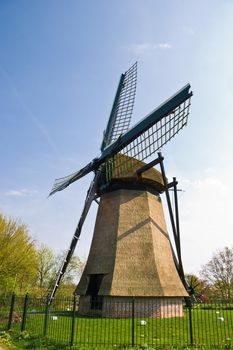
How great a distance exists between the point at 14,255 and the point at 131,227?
10.1 m

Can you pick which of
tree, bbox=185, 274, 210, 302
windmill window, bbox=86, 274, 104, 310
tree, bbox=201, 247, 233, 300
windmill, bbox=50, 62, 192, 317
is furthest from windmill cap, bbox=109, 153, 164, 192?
tree, bbox=201, 247, 233, 300

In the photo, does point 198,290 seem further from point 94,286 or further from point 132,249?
point 132,249

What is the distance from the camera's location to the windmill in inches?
646

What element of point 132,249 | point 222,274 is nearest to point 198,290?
point 222,274

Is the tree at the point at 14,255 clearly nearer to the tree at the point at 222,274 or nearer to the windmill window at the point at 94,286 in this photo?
the windmill window at the point at 94,286

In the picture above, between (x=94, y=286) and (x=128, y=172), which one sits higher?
(x=128, y=172)

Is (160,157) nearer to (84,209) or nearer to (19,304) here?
(84,209)

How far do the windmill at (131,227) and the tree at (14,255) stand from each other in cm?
551

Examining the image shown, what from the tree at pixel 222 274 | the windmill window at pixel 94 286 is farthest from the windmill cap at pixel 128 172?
the tree at pixel 222 274

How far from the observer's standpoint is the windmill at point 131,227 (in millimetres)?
16406

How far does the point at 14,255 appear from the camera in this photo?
2323cm

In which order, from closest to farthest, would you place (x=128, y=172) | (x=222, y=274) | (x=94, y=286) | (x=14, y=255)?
(x=94, y=286) → (x=128, y=172) → (x=14, y=255) → (x=222, y=274)

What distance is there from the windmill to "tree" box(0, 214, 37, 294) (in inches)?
217

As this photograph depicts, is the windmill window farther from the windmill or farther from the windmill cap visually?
the windmill cap
